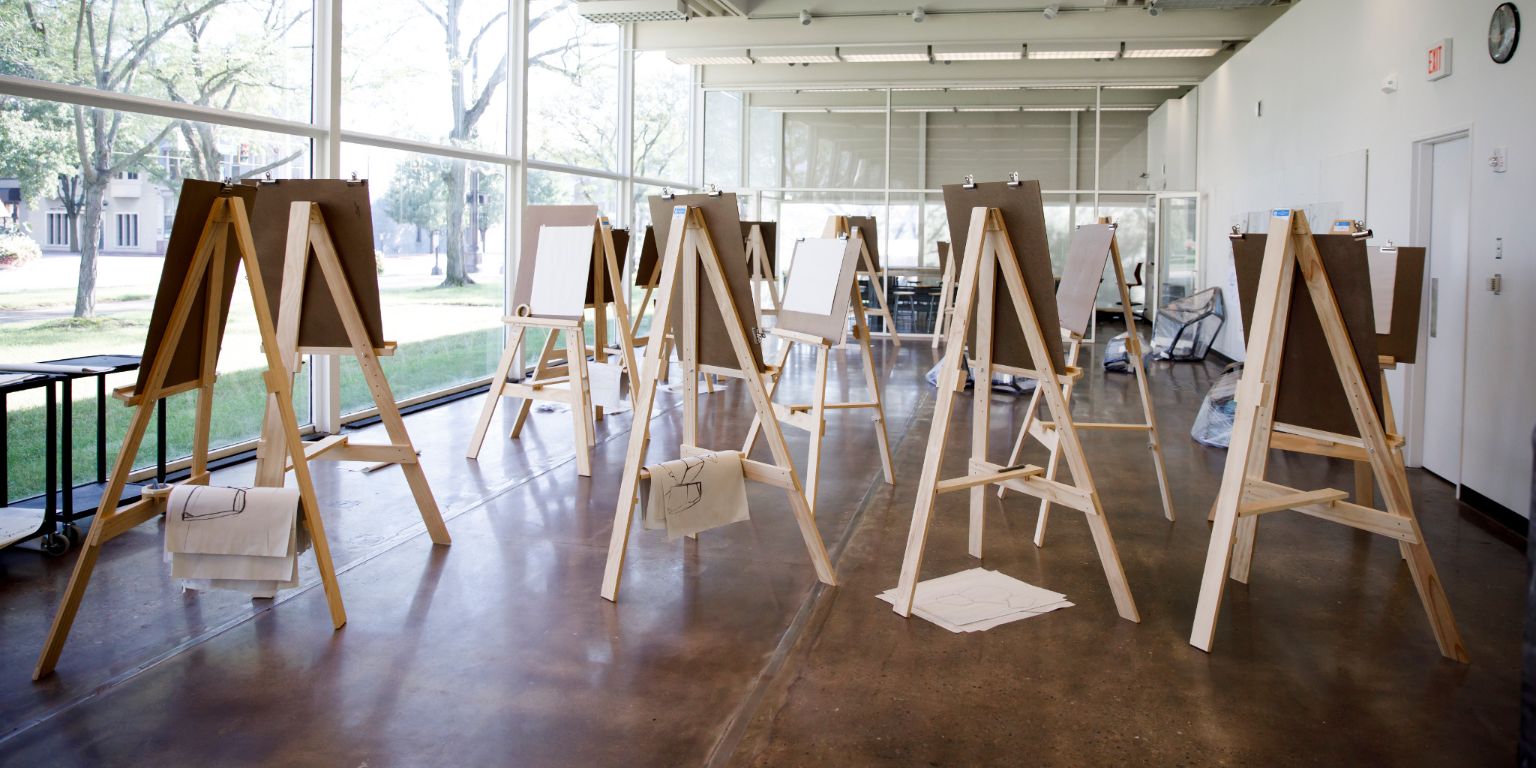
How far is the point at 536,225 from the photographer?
644 centimetres

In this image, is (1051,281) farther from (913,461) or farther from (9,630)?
(9,630)

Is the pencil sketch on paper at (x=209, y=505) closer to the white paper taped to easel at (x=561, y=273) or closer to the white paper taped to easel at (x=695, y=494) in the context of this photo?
the white paper taped to easel at (x=695, y=494)

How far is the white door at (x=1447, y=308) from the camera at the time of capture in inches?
214

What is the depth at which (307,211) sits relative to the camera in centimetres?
389

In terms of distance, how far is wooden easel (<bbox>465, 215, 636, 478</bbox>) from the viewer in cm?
579

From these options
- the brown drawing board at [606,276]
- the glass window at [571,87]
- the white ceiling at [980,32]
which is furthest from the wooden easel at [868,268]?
the glass window at [571,87]

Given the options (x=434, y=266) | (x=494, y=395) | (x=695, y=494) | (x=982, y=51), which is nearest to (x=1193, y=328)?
(x=982, y=51)

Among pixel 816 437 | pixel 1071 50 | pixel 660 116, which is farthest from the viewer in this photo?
pixel 660 116

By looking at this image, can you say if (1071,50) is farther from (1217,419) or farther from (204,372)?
(204,372)

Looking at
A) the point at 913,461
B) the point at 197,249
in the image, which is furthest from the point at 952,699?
the point at 913,461

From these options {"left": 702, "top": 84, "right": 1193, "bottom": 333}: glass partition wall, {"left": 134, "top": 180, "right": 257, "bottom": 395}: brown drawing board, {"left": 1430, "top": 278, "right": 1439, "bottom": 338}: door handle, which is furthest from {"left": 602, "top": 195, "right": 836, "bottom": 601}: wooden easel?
{"left": 702, "top": 84, "right": 1193, "bottom": 333}: glass partition wall

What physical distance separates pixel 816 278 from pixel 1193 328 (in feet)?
25.2

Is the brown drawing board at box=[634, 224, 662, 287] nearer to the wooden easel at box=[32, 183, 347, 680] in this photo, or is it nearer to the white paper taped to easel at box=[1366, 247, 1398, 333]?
the wooden easel at box=[32, 183, 347, 680]

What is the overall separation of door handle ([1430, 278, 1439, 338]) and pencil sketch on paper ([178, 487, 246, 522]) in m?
5.76
